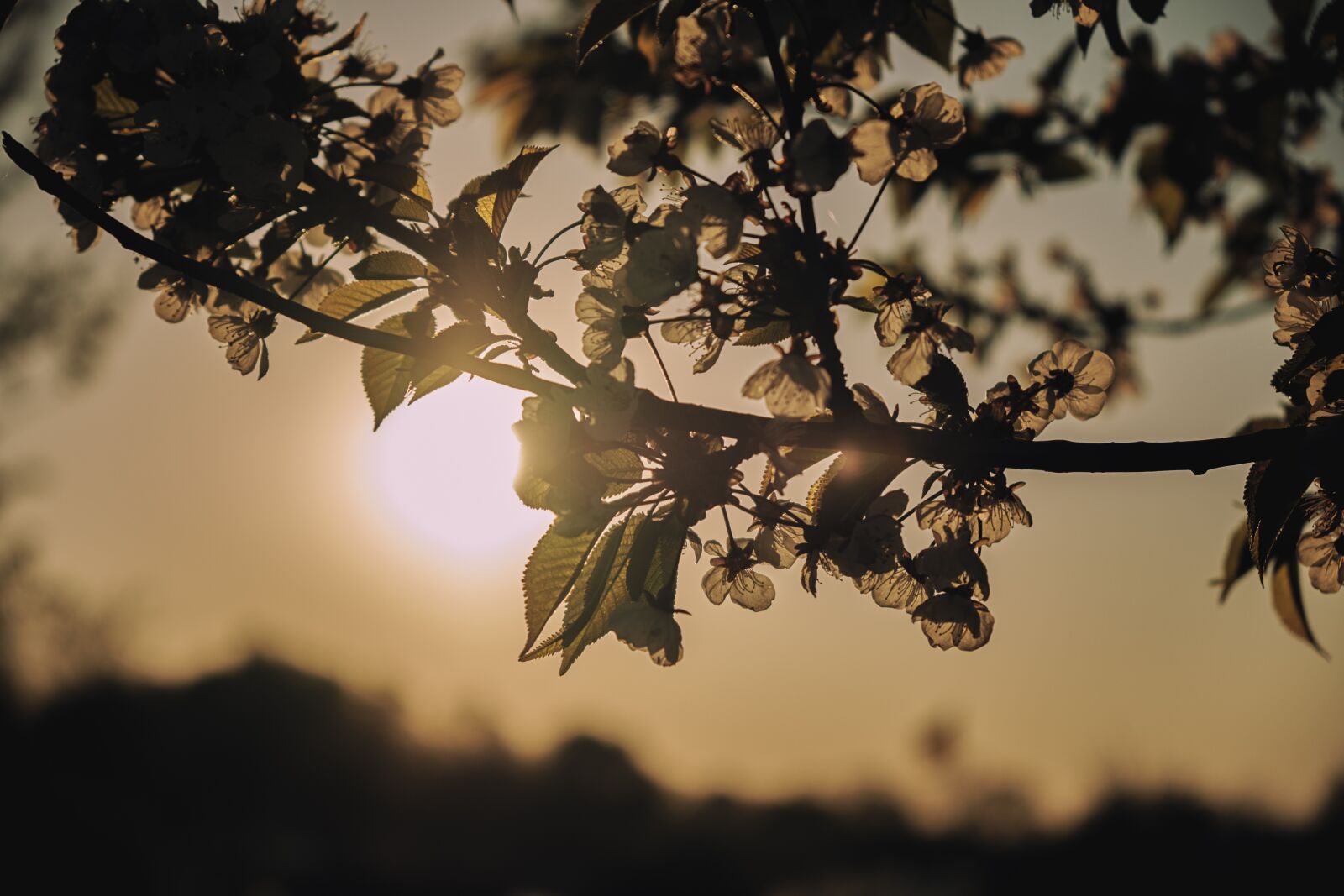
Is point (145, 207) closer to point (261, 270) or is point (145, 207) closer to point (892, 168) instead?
point (261, 270)

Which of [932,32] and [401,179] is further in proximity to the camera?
[932,32]

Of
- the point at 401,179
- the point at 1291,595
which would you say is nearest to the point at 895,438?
the point at 401,179

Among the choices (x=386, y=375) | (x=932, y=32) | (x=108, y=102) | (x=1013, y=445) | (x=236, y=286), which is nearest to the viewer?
(x=236, y=286)

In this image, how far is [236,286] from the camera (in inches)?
38.2

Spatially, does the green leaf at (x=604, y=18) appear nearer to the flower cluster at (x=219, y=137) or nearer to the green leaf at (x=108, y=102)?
the flower cluster at (x=219, y=137)

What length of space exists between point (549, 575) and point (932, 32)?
132 centimetres

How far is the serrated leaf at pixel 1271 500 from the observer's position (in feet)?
3.96

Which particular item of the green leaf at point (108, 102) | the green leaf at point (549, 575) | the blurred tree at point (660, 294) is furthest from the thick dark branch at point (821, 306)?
the green leaf at point (108, 102)

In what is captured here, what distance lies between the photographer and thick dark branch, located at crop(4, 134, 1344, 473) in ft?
3.34

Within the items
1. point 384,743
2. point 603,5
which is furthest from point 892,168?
point 384,743

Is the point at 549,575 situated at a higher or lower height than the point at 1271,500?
lower

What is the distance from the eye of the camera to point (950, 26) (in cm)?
192

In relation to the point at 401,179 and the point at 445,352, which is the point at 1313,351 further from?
the point at 401,179

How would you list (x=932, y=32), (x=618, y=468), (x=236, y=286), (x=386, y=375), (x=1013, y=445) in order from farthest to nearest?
(x=932, y=32), (x=386, y=375), (x=618, y=468), (x=1013, y=445), (x=236, y=286)
